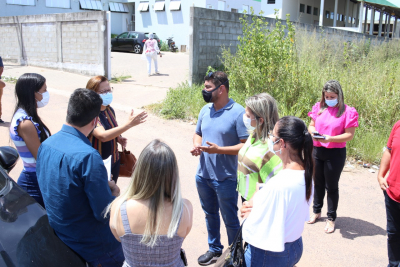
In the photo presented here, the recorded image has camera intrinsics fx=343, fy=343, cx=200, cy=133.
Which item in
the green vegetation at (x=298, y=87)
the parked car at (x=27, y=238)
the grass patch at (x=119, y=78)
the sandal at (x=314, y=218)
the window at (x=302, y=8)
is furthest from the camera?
the window at (x=302, y=8)

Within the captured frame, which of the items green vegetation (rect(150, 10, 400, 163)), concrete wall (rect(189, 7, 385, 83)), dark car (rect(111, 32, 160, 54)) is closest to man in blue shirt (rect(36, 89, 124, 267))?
green vegetation (rect(150, 10, 400, 163))

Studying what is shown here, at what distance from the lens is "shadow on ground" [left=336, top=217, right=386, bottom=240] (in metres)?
4.16

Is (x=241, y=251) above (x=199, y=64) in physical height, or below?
below

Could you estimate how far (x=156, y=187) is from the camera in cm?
189

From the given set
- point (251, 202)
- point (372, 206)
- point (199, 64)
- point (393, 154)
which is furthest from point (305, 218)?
point (199, 64)

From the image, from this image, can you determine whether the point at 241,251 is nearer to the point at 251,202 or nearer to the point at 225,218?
the point at 251,202

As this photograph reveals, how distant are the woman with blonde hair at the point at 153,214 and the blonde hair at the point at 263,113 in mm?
1194

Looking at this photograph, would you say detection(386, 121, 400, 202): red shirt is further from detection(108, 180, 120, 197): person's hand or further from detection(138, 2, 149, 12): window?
detection(138, 2, 149, 12): window

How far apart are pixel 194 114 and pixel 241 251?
21.6ft

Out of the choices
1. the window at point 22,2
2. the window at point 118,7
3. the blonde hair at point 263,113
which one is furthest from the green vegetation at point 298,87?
the window at point 118,7

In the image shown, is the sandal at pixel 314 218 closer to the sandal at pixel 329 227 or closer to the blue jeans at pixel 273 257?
the sandal at pixel 329 227

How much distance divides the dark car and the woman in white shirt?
22530mm

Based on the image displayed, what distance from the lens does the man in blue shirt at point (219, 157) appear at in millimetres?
3301

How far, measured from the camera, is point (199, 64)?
1112 centimetres
